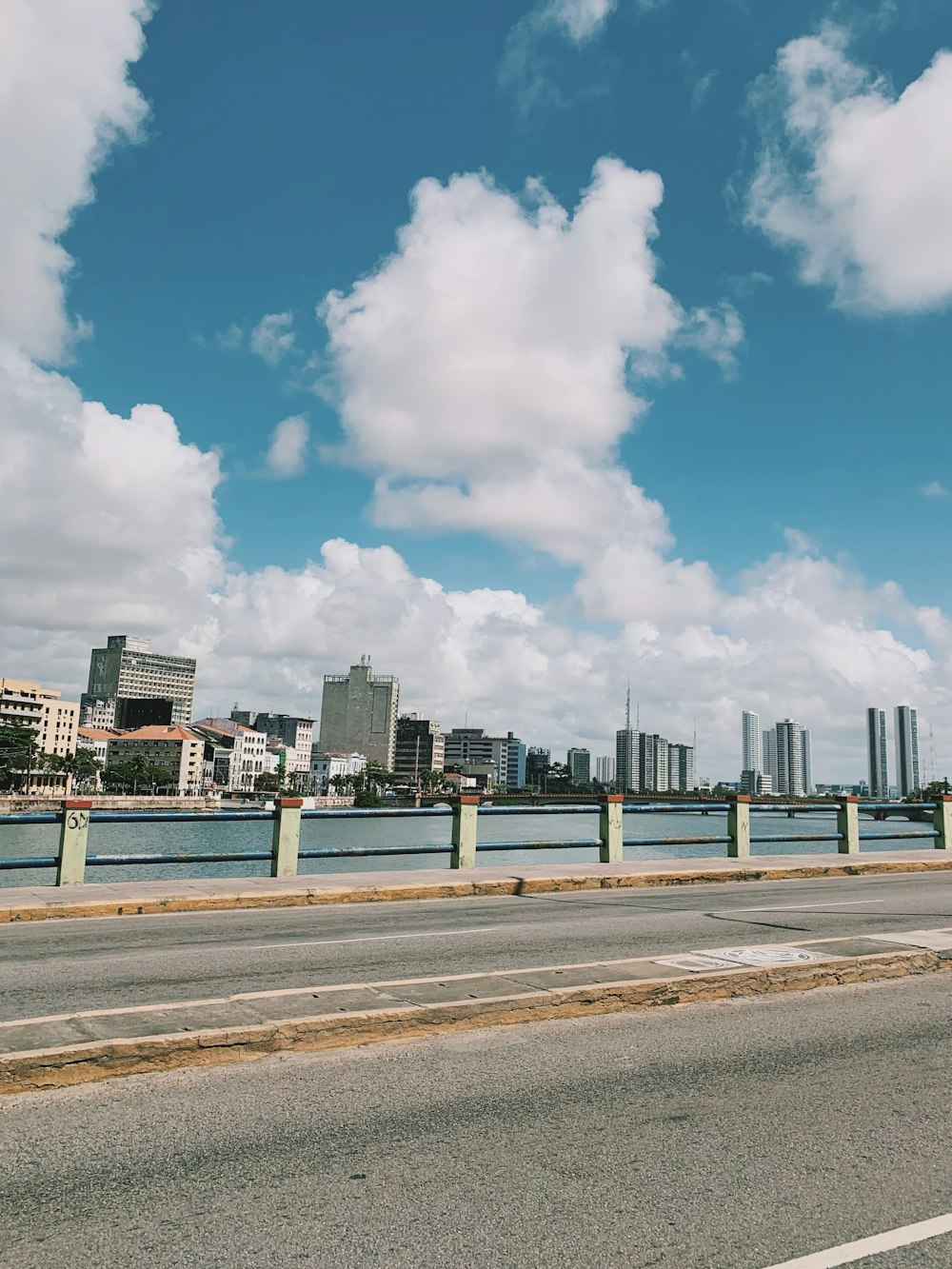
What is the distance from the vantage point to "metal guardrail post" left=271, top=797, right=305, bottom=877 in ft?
50.1

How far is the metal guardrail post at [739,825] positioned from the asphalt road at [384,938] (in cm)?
442

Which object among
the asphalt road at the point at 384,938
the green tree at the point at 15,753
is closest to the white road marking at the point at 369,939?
the asphalt road at the point at 384,938

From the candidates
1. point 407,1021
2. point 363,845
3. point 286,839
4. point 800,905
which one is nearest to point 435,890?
point 286,839

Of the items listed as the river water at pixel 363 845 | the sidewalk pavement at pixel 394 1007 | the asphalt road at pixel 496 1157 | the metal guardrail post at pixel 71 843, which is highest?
the metal guardrail post at pixel 71 843

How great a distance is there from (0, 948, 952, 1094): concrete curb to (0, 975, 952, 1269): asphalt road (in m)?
0.14

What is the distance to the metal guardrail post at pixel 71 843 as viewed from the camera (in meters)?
13.8

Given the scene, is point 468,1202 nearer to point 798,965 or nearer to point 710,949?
point 798,965

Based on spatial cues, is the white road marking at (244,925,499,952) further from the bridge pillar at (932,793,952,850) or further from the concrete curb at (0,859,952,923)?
the bridge pillar at (932,793,952,850)

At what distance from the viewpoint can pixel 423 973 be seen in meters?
8.34

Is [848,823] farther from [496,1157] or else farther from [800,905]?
[496,1157]

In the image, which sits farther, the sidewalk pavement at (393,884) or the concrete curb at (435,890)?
the sidewalk pavement at (393,884)

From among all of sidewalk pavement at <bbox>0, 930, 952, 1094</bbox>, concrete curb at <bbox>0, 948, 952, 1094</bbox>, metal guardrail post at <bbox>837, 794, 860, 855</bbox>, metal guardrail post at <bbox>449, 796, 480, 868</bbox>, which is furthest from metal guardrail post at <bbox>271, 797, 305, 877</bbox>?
metal guardrail post at <bbox>837, 794, 860, 855</bbox>

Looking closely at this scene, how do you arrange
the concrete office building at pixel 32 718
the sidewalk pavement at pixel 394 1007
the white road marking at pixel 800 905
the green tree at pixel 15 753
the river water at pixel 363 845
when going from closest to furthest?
the sidewalk pavement at pixel 394 1007 < the white road marking at pixel 800 905 < the river water at pixel 363 845 < the green tree at pixel 15 753 < the concrete office building at pixel 32 718

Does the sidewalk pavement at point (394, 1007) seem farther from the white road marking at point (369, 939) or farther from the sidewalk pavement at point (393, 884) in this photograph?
the sidewalk pavement at point (393, 884)
